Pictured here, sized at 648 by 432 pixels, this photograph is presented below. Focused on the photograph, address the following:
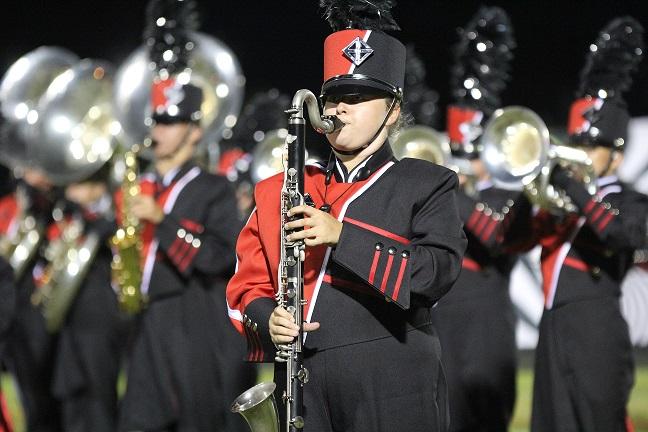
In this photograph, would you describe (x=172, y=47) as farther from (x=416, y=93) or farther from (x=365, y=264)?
(x=365, y=264)

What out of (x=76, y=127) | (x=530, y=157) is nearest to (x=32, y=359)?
(x=76, y=127)

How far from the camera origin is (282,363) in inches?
130

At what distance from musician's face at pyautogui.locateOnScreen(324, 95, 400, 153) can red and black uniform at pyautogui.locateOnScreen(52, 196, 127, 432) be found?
3549mm

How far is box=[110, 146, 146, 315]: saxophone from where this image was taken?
5.64 metres

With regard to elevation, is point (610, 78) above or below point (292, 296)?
above

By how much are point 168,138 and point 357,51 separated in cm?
263

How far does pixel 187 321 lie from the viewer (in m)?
5.59

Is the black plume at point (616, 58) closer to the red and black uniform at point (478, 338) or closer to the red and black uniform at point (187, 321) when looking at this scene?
the red and black uniform at point (478, 338)

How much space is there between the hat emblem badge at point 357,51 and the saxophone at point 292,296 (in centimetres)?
24

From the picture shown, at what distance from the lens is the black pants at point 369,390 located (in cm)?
321

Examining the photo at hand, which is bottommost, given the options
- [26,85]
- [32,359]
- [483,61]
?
[32,359]

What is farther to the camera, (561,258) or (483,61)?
(483,61)

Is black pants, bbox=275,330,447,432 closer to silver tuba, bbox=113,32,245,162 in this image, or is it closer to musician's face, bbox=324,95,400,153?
musician's face, bbox=324,95,400,153

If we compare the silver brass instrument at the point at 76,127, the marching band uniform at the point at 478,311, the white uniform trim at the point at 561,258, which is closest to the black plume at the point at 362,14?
the white uniform trim at the point at 561,258
